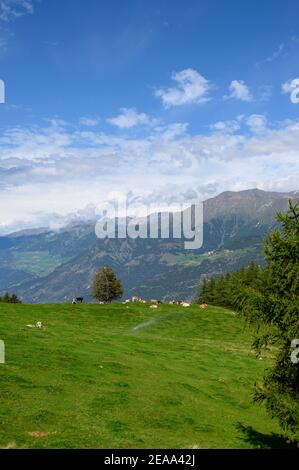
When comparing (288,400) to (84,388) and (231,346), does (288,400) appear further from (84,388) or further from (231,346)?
(231,346)

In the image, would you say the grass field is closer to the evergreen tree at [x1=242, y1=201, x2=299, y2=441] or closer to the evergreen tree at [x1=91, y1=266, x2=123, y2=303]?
the evergreen tree at [x1=242, y1=201, x2=299, y2=441]

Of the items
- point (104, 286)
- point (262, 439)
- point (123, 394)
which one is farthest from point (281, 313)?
point (104, 286)

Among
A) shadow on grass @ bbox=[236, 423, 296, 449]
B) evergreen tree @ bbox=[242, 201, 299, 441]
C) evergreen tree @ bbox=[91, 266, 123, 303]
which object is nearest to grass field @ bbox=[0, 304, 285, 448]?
shadow on grass @ bbox=[236, 423, 296, 449]

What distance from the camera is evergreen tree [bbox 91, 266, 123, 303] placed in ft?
404

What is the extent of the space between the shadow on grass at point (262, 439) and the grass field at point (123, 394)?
87 mm

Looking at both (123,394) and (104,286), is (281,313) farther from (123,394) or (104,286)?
(104,286)

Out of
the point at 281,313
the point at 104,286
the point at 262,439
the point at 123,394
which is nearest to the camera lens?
the point at 281,313

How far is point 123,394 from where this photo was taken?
3238 centimetres

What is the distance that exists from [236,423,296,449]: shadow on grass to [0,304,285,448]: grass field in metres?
0.09

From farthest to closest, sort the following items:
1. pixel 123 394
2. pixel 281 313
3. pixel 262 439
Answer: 1. pixel 123 394
2. pixel 262 439
3. pixel 281 313

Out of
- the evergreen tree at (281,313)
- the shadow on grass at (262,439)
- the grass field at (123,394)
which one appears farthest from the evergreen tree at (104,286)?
the evergreen tree at (281,313)

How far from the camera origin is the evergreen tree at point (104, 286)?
12325cm

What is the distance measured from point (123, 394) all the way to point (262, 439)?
33.8ft

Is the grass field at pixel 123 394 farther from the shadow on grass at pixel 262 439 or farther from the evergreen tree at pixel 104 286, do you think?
the evergreen tree at pixel 104 286
